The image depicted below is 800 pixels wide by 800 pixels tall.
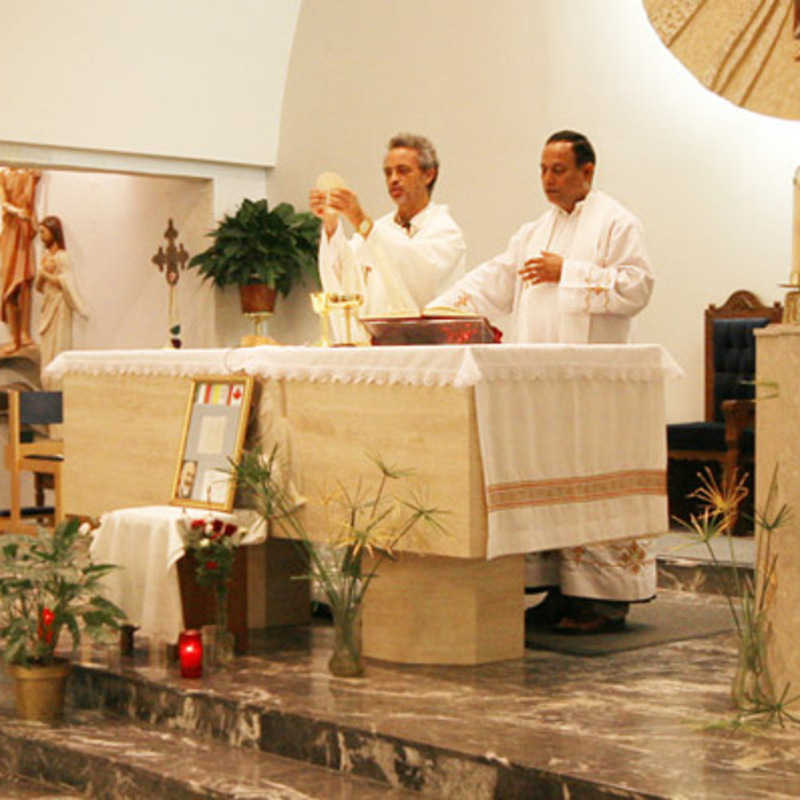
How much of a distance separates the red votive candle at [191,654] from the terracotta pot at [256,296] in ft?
19.1

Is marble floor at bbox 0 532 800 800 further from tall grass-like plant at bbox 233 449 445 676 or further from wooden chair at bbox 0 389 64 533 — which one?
wooden chair at bbox 0 389 64 533

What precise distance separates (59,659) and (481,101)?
528 centimetres

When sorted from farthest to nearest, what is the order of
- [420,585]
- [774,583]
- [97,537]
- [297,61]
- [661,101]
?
[297,61], [661,101], [97,537], [420,585], [774,583]

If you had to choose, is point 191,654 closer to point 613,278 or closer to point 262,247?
point 613,278

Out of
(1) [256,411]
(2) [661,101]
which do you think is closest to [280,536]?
(1) [256,411]

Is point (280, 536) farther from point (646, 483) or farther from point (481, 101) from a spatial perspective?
point (481, 101)

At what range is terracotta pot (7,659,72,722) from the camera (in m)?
5.49

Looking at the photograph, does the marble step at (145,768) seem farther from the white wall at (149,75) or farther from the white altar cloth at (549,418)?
the white wall at (149,75)

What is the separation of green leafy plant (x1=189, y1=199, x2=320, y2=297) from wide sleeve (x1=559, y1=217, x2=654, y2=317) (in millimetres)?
5242

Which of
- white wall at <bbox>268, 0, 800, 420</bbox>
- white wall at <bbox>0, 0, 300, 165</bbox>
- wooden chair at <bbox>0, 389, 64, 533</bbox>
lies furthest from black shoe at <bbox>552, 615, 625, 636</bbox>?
white wall at <bbox>0, 0, 300, 165</bbox>

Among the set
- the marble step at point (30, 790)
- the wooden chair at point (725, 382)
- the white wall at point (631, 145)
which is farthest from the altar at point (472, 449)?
the white wall at point (631, 145)

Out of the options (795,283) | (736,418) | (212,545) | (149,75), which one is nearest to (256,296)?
(149,75)

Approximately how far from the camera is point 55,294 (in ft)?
45.0

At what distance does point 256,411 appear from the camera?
5934 millimetres
